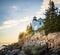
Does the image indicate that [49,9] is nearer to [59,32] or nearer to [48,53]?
[59,32]

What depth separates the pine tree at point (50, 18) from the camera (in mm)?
7335

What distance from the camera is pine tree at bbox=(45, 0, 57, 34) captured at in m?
7.33

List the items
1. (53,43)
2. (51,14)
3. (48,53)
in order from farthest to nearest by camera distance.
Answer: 1. (51,14)
2. (53,43)
3. (48,53)

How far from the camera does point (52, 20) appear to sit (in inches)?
294

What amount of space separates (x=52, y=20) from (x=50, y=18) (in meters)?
0.17

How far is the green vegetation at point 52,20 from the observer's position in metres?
7.28

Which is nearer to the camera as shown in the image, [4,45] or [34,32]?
[4,45]

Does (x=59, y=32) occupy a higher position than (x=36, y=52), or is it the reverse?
(x=59, y=32)

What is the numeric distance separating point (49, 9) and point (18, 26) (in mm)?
1814

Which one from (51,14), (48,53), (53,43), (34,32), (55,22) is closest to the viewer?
(48,53)

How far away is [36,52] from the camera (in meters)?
5.86

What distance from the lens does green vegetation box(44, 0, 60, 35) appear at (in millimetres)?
7280

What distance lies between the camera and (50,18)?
25.0 ft

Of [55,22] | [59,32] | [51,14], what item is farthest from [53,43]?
[51,14]
